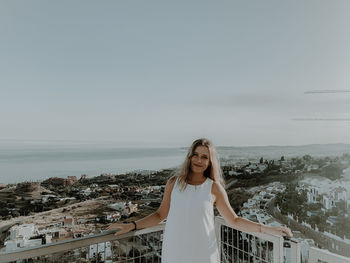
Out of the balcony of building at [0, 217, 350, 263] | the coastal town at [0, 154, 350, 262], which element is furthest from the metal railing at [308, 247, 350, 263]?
the coastal town at [0, 154, 350, 262]

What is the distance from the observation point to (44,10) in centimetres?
361

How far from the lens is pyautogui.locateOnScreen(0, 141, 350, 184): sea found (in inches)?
165

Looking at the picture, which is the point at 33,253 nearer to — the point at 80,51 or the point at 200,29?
the point at 80,51

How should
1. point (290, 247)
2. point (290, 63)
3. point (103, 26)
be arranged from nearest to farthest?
point (290, 247) → point (103, 26) → point (290, 63)

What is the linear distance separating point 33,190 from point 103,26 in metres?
3.09

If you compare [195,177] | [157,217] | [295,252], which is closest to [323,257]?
[295,252]

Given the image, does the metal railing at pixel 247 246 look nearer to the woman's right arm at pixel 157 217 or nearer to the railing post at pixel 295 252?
the railing post at pixel 295 252

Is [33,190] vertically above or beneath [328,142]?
beneath

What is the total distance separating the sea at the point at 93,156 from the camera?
4188 mm

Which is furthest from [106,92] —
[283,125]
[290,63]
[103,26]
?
[283,125]

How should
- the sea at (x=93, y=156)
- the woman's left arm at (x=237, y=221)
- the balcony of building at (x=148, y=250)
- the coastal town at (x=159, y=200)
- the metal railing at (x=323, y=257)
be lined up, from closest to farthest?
1. the metal railing at (x=323, y=257)
2. the balcony of building at (x=148, y=250)
3. the woman's left arm at (x=237, y=221)
4. the coastal town at (x=159, y=200)
5. the sea at (x=93, y=156)

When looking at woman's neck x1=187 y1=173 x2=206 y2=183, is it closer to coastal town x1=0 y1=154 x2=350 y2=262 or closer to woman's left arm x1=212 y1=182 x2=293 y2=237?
woman's left arm x1=212 y1=182 x2=293 y2=237

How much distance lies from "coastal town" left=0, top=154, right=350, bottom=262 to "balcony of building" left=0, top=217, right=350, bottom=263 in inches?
68.9

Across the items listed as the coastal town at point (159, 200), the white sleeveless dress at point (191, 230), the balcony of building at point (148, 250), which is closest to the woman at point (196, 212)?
the white sleeveless dress at point (191, 230)
